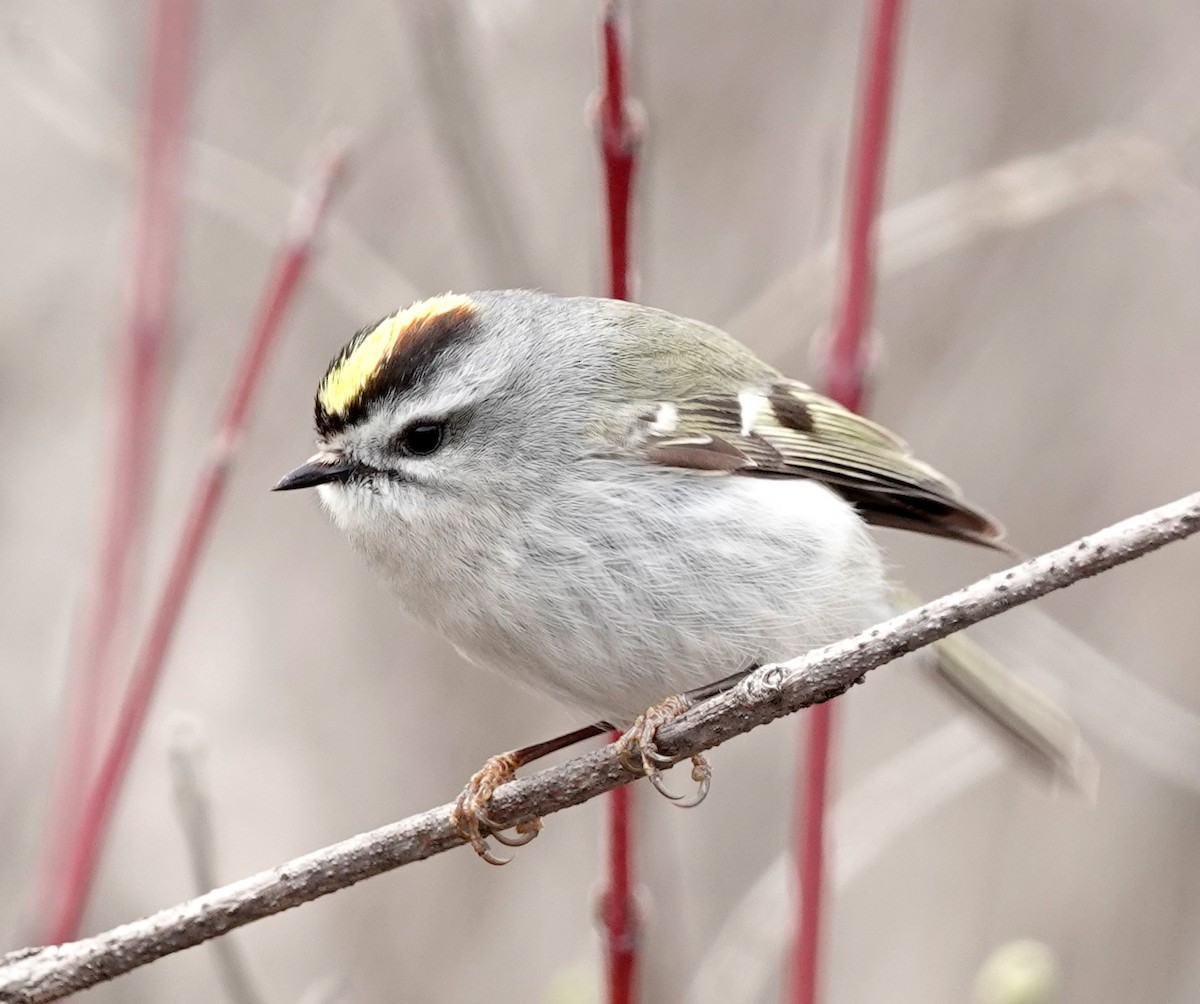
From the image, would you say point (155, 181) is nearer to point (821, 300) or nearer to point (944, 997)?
point (821, 300)

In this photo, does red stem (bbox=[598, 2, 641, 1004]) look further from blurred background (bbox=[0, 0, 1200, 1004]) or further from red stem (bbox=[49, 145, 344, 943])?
blurred background (bbox=[0, 0, 1200, 1004])

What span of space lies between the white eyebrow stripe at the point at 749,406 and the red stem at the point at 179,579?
2.67 feet

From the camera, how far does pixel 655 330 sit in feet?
8.19

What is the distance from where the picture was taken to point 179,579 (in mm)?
1818

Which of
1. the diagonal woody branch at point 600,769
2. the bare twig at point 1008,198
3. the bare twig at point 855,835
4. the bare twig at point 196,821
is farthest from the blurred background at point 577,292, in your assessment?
the diagonal woody branch at point 600,769

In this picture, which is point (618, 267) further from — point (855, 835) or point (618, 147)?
point (855, 835)

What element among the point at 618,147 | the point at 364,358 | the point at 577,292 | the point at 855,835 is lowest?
the point at 855,835

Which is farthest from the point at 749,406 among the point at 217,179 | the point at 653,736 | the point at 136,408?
the point at 217,179

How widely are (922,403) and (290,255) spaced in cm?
215

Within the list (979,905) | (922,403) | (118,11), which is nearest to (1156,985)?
(979,905)

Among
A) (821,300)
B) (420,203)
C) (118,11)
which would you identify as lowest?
(821,300)

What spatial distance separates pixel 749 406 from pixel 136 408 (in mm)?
1013

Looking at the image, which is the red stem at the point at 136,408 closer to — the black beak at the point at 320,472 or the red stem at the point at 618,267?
the black beak at the point at 320,472

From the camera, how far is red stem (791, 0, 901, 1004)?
5.93 ft
